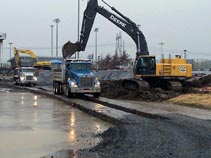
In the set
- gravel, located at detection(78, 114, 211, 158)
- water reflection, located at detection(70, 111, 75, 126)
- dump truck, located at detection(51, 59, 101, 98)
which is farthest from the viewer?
dump truck, located at detection(51, 59, 101, 98)

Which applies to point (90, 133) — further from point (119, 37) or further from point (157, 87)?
point (119, 37)

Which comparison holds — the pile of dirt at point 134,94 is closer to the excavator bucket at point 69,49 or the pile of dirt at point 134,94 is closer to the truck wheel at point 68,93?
the truck wheel at point 68,93

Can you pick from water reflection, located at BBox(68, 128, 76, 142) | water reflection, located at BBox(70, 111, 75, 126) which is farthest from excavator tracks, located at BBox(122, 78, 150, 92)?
water reflection, located at BBox(68, 128, 76, 142)

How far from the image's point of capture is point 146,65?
35.8 metres

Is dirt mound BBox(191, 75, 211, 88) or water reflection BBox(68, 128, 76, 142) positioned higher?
dirt mound BBox(191, 75, 211, 88)

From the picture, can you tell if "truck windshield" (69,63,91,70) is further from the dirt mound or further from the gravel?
the gravel

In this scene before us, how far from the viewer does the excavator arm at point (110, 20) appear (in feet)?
125

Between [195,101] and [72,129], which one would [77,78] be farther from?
[72,129]

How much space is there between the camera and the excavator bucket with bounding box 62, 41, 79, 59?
37.8m

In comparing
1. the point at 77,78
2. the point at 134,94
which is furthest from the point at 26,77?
the point at 134,94

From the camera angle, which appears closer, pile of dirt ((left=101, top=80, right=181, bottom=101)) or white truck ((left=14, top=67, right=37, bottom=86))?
pile of dirt ((left=101, top=80, right=181, bottom=101))

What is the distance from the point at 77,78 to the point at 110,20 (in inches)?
341

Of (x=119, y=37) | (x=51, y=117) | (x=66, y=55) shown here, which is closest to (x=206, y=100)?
(x=51, y=117)

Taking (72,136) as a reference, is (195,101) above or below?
above
